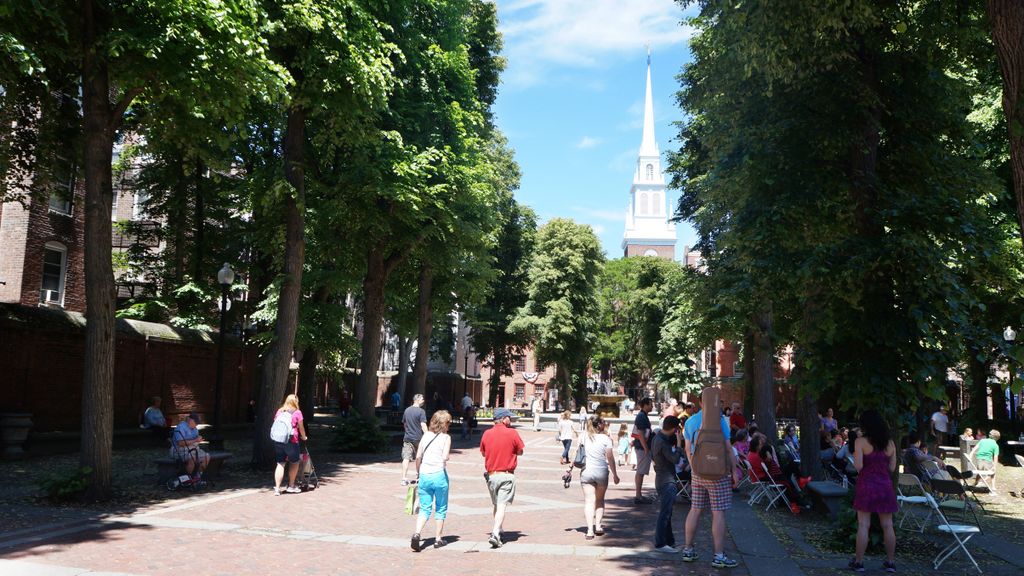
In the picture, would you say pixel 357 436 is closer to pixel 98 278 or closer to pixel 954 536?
pixel 98 278

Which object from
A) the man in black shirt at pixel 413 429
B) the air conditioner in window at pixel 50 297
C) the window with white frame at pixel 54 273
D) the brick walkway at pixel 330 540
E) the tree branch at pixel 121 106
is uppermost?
the tree branch at pixel 121 106

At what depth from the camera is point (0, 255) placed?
2650cm

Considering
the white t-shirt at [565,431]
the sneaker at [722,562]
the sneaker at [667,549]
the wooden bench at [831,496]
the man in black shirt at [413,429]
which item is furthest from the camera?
the white t-shirt at [565,431]

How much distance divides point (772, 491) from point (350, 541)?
790 centimetres

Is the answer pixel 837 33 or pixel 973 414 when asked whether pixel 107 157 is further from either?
pixel 973 414

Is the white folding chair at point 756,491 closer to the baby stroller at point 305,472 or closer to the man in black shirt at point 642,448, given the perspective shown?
the man in black shirt at point 642,448

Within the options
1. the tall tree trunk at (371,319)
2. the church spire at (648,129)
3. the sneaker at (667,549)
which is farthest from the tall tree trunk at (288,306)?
the church spire at (648,129)

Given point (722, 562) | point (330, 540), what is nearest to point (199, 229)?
point (330, 540)

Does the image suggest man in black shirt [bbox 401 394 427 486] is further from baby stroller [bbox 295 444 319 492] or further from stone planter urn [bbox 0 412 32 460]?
stone planter urn [bbox 0 412 32 460]

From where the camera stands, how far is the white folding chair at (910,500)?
9047 millimetres

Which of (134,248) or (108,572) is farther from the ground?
(134,248)

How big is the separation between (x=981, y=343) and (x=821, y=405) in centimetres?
2945

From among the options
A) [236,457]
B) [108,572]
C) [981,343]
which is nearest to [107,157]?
[108,572]

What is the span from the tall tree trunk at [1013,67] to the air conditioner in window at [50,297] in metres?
30.4
